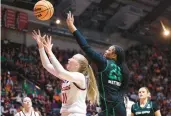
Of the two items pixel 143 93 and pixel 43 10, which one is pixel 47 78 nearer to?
pixel 143 93

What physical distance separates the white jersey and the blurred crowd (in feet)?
22.2

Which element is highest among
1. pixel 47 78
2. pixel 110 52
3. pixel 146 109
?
pixel 47 78

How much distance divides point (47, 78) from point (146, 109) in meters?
11.9

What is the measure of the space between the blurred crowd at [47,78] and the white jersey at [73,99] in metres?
6.75

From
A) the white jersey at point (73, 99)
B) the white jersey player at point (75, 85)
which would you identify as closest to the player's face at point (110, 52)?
the white jersey player at point (75, 85)

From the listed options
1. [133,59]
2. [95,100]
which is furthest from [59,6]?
[95,100]

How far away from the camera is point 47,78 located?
1880cm

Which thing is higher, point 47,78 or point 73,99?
point 47,78

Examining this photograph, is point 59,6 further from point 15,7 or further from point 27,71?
point 27,71

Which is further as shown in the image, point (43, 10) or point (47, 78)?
point (47, 78)

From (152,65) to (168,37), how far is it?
2708mm

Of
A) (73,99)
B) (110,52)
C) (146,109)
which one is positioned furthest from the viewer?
(146,109)

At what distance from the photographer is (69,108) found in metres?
4.83

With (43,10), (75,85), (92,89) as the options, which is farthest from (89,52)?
(43,10)
